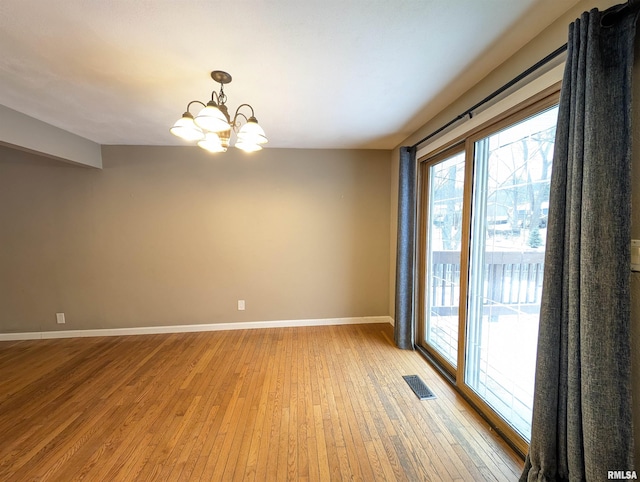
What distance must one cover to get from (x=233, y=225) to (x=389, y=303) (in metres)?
2.48

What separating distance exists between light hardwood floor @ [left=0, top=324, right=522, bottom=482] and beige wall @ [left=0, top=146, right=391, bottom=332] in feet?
2.09

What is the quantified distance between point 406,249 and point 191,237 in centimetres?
277

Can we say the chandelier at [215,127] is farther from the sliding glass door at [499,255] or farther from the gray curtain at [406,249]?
the gray curtain at [406,249]

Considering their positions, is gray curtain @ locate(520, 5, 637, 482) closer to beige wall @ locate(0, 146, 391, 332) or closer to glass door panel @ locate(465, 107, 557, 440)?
glass door panel @ locate(465, 107, 557, 440)

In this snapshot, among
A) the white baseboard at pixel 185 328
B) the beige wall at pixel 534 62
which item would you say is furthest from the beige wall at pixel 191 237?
the beige wall at pixel 534 62

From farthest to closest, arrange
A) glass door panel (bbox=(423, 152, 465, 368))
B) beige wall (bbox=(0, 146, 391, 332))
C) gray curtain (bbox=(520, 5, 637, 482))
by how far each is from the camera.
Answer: beige wall (bbox=(0, 146, 391, 332)), glass door panel (bbox=(423, 152, 465, 368)), gray curtain (bbox=(520, 5, 637, 482))

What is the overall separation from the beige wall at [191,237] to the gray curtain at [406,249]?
71 cm

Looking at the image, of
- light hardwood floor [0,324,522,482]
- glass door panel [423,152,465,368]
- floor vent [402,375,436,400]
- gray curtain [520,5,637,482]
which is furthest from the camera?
glass door panel [423,152,465,368]

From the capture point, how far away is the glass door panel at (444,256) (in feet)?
7.52

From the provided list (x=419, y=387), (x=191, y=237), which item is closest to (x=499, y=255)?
(x=419, y=387)

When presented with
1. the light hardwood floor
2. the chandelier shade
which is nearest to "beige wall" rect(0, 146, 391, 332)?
the light hardwood floor

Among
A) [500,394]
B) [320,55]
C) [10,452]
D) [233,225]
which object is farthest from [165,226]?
[500,394]

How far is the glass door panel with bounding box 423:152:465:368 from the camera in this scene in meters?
2.29

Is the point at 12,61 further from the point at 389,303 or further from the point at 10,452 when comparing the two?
the point at 389,303
